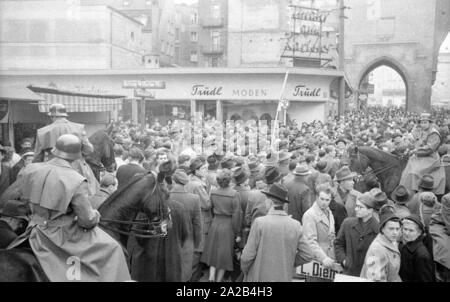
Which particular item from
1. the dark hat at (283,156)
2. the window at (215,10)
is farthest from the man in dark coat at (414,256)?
the window at (215,10)

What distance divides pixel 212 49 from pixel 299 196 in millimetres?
44404


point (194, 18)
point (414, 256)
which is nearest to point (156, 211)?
point (414, 256)

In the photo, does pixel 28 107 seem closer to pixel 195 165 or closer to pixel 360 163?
pixel 195 165

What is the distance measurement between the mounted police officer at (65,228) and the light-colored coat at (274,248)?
5.03 ft

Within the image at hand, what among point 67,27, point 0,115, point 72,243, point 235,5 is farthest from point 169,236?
point 235,5

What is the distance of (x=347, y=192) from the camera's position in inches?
317

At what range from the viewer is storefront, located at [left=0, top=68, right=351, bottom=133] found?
105ft

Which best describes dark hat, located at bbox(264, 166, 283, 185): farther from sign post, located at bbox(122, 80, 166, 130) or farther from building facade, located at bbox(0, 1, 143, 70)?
building facade, located at bbox(0, 1, 143, 70)

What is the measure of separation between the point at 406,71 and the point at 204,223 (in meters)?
49.4

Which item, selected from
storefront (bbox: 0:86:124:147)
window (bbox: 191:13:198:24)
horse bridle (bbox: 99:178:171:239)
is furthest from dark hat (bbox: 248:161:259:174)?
window (bbox: 191:13:198:24)

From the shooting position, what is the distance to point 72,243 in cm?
502

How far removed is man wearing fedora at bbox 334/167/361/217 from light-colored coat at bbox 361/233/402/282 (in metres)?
2.37

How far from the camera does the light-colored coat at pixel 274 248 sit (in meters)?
5.57

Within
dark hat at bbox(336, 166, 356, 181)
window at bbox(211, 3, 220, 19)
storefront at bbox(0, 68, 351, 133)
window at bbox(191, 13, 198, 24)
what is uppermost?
window at bbox(191, 13, 198, 24)
